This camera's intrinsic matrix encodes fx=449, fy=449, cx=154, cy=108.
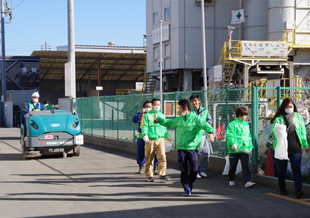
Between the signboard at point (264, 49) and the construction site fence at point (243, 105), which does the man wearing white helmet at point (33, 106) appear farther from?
the signboard at point (264, 49)

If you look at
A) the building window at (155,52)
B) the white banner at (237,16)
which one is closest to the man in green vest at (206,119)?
the white banner at (237,16)

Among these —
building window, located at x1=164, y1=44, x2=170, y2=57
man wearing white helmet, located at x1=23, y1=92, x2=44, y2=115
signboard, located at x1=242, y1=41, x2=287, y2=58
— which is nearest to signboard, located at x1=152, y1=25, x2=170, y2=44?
building window, located at x1=164, y1=44, x2=170, y2=57

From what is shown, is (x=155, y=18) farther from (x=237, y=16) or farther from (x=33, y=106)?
(x=33, y=106)

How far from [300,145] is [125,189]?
353 cm

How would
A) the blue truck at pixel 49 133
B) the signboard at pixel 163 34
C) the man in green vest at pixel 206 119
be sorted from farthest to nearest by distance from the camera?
the signboard at pixel 163 34 < the blue truck at pixel 49 133 < the man in green vest at pixel 206 119

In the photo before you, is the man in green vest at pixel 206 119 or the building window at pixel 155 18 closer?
the man in green vest at pixel 206 119

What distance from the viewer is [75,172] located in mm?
11578

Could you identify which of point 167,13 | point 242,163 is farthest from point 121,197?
point 167,13

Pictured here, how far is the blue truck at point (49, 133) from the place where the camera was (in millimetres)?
13961

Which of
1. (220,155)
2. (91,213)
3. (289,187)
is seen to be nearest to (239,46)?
(220,155)

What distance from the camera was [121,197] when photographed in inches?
327

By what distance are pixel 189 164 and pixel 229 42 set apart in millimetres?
24039

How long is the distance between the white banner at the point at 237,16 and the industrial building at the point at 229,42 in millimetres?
1001

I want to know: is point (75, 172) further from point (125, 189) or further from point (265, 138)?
point (265, 138)
